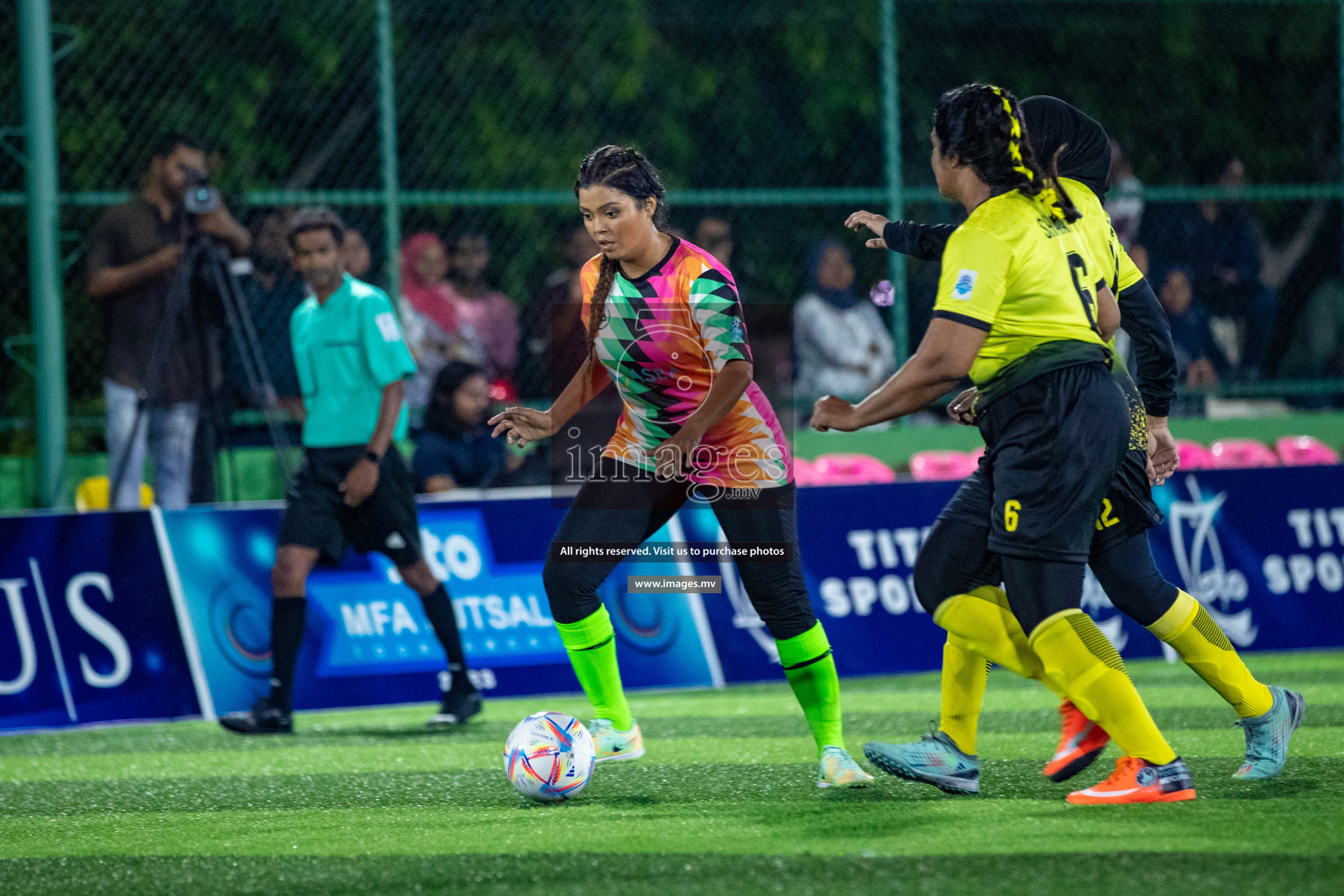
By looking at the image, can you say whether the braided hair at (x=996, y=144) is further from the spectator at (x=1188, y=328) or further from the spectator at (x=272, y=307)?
the spectator at (x=1188, y=328)

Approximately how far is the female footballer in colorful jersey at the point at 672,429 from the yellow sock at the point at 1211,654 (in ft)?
3.53

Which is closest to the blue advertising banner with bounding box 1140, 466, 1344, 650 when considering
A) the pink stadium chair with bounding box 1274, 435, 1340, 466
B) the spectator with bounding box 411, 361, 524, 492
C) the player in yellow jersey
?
the pink stadium chair with bounding box 1274, 435, 1340, 466

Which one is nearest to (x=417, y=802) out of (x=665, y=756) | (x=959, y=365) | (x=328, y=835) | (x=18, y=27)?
(x=328, y=835)

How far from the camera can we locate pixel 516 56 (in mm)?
13586

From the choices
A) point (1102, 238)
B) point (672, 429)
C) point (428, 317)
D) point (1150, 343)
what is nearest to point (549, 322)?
point (428, 317)

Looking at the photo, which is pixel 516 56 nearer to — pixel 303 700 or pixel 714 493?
pixel 303 700

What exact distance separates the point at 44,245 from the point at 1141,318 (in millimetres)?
6670

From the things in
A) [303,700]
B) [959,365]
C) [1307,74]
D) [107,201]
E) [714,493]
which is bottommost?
[303,700]

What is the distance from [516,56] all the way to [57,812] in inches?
358

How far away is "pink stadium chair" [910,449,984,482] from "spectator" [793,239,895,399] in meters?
0.57

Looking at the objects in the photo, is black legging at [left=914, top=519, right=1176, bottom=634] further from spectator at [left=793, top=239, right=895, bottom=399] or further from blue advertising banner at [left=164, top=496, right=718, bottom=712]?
spectator at [left=793, top=239, right=895, bottom=399]

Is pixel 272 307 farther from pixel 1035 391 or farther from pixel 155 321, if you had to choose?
pixel 1035 391

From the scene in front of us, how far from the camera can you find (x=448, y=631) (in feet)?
26.2

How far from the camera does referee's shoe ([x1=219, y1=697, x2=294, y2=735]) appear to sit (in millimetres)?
7656
